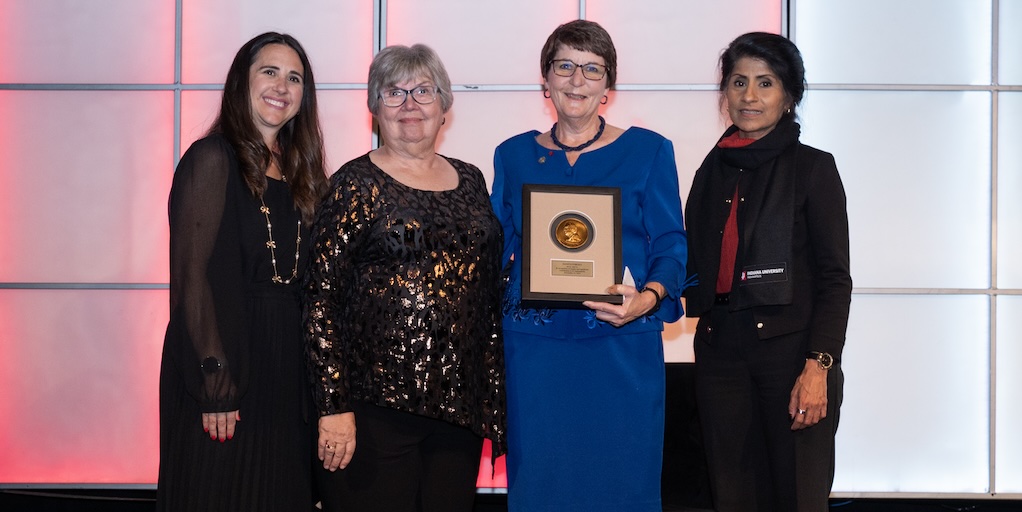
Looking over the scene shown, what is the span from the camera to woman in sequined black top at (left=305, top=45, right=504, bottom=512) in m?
2.24

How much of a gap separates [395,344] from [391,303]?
108mm

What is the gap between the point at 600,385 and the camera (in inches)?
96.1

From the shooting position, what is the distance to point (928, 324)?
4.29m

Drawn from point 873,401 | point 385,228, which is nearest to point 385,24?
point 385,228

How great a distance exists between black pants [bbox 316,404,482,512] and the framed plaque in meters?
0.44

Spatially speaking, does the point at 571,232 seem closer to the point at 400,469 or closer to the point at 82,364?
the point at 400,469

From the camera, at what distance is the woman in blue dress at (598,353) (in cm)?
243

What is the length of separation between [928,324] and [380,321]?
3.16 m

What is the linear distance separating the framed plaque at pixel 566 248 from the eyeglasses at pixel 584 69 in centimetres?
35

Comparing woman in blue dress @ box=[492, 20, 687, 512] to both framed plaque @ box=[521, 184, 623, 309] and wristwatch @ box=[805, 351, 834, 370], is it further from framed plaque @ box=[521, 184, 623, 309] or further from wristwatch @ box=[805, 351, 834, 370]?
wristwatch @ box=[805, 351, 834, 370]

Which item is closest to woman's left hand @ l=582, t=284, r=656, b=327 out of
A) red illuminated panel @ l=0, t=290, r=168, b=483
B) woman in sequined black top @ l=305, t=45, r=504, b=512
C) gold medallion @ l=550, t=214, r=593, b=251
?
gold medallion @ l=550, t=214, r=593, b=251

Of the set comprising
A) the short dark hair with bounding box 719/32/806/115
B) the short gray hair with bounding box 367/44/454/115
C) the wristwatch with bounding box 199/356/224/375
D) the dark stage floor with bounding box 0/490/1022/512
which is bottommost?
the dark stage floor with bounding box 0/490/1022/512

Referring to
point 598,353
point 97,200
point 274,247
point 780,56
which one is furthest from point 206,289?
point 97,200

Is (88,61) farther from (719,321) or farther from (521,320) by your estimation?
(719,321)
